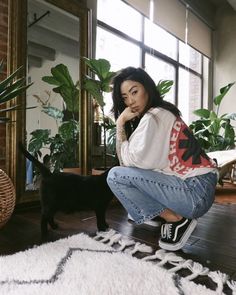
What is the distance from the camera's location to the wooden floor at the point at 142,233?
129 cm

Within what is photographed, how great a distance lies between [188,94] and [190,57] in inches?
25.9

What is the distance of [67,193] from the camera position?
1501mm

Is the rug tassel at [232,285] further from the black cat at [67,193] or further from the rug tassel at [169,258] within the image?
the black cat at [67,193]

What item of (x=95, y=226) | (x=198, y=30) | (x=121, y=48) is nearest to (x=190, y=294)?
(x=95, y=226)

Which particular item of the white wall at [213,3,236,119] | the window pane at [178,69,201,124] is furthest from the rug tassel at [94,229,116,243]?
the white wall at [213,3,236,119]

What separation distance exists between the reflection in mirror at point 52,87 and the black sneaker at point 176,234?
45.9 inches

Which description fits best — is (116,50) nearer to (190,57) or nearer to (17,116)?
(17,116)

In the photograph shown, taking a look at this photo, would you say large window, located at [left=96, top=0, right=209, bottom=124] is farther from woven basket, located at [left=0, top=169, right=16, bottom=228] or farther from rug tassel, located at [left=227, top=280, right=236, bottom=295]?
rug tassel, located at [left=227, top=280, right=236, bottom=295]

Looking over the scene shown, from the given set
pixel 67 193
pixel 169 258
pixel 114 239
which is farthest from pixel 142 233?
pixel 67 193

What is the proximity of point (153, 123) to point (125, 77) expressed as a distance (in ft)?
1.01

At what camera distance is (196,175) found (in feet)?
4.15

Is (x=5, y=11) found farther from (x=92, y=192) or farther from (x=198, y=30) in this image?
(x=198, y=30)

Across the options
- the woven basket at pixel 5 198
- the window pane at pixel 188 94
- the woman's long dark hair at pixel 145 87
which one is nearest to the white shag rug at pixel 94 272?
the woven basket at pixel 5 198

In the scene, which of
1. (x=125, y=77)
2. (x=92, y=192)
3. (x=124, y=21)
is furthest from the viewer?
(x=124, y=21)
